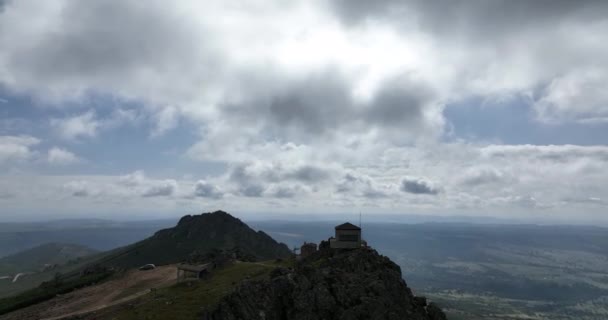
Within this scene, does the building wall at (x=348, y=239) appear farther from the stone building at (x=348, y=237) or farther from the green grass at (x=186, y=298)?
the green grass at (x=186, y=298)

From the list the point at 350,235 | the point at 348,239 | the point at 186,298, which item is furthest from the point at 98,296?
the point at 350,235

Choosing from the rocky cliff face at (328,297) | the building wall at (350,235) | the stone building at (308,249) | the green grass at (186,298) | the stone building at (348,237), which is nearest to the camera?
the rocky cliff face at (328,297)

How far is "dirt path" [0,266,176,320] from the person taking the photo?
3467 inches

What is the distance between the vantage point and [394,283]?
77438mm

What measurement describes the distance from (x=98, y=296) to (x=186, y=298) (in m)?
36.1

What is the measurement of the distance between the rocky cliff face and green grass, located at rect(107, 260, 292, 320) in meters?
6.23

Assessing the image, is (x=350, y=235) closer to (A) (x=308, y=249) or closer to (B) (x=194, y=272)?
(A) (x=308, y=249)

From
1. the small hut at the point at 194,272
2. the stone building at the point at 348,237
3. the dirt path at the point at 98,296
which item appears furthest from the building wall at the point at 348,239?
the dirt path at the point at 98,296

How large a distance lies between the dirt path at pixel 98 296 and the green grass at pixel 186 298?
1036 centimetres

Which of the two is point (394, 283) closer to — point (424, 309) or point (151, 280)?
point (424, 309)

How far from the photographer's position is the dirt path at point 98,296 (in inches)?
3467

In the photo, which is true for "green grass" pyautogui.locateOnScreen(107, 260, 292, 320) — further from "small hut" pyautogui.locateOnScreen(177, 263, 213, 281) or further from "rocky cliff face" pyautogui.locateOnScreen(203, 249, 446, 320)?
"rocky cliff face" pyautogui.locateOnScreen(203, 249, 446, 320)

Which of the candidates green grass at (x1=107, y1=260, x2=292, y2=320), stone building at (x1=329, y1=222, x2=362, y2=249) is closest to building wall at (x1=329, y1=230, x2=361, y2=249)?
stone building at (x1=329, y1=222, x2=362, y2=249)

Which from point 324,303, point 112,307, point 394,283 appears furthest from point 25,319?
point 394,283
